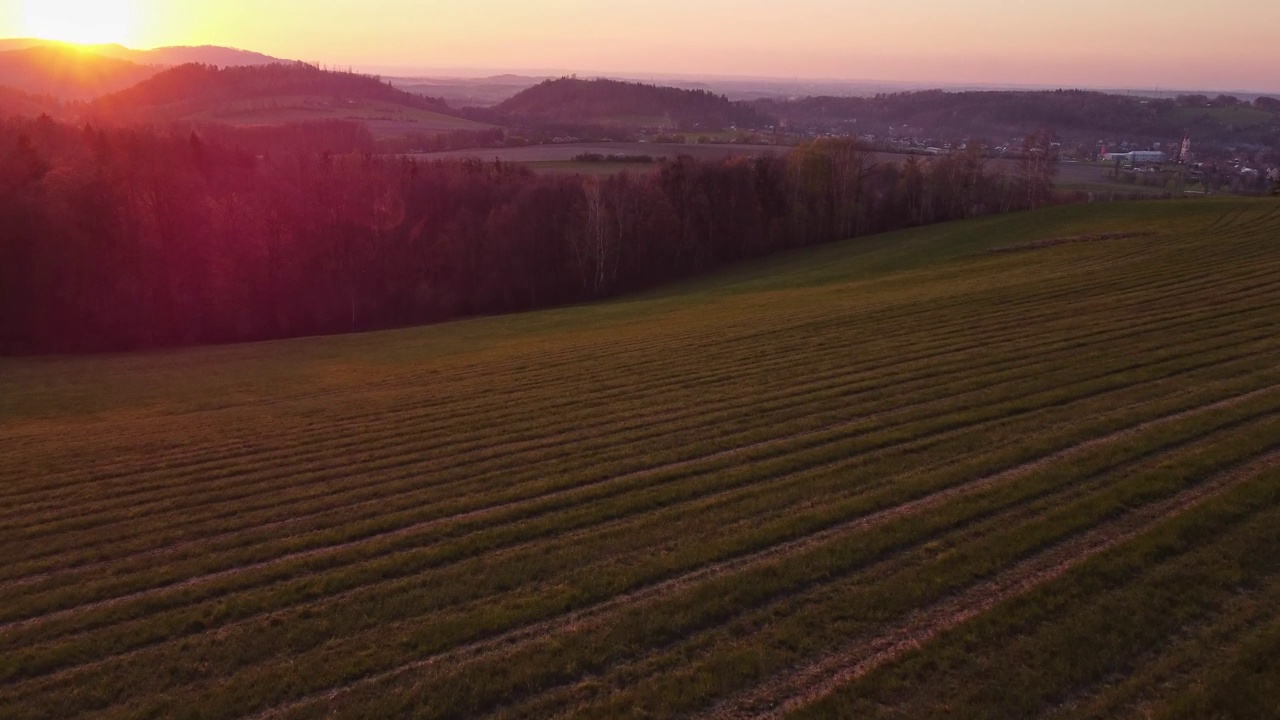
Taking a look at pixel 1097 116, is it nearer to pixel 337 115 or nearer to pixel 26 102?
pixel 337 115

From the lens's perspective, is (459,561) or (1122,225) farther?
(1122,225)

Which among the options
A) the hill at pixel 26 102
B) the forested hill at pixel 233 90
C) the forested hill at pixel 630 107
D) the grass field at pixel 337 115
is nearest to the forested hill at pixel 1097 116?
the forested hill at pixel 630 107

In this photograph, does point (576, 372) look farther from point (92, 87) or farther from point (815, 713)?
point (92, 87)

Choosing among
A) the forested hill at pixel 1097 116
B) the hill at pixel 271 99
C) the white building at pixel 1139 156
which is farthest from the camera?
the forested hill at pixel 1097 116

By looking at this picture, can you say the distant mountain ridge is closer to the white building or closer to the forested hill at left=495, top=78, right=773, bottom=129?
the forested hill at left=495, top=78, right=773, bottom=129

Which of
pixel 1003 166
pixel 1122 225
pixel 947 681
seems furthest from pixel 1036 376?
pixel 1003 166

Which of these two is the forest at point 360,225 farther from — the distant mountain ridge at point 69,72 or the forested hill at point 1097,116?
the distant mountain ridge at point 69,72
